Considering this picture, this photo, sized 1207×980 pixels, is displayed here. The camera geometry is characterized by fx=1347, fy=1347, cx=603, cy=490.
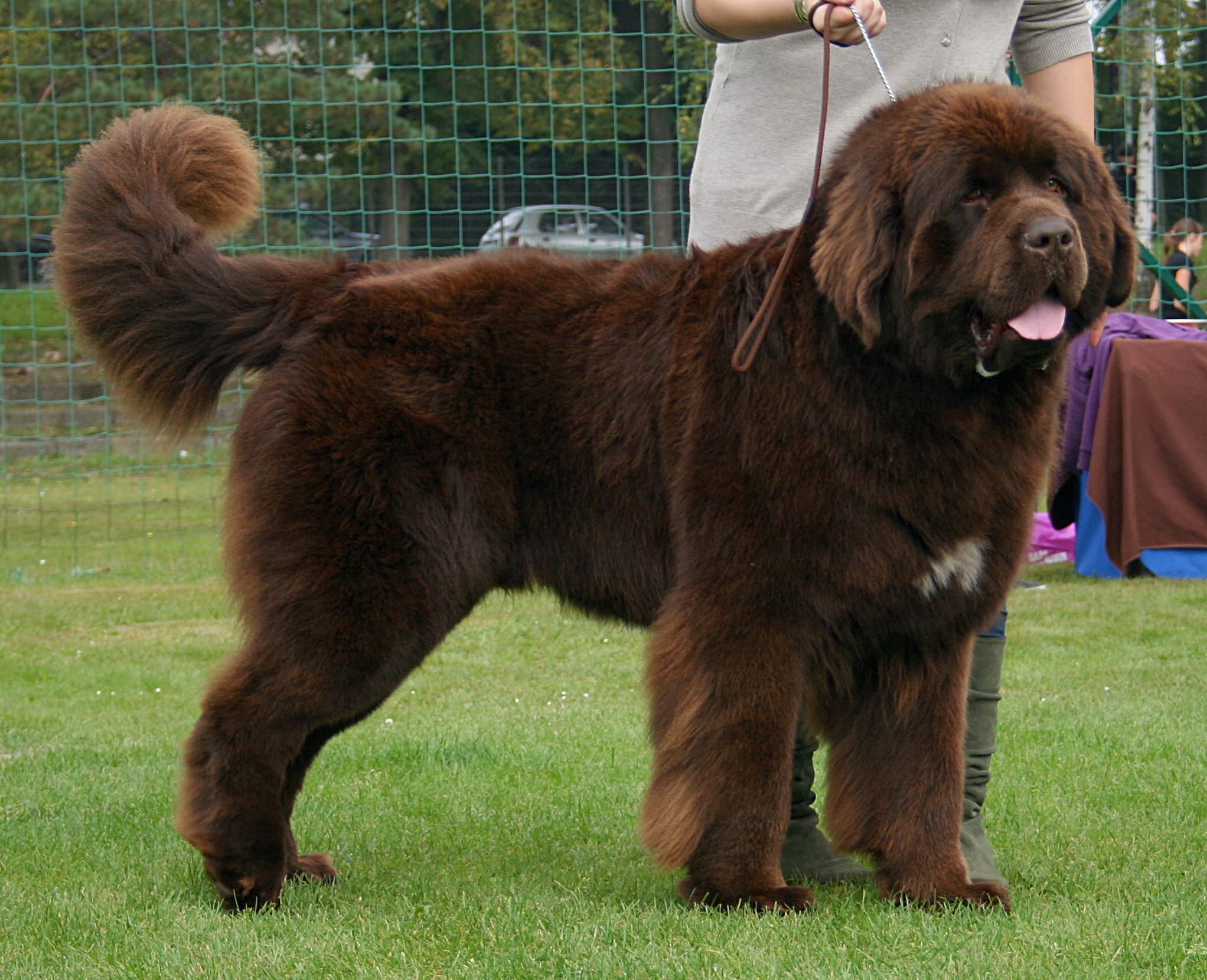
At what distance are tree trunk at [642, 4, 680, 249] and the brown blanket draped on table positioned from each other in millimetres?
3547

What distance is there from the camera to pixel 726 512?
2668 millimetres

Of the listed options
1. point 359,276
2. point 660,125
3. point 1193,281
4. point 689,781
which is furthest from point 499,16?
point 689,781

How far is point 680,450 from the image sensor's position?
2.78 m

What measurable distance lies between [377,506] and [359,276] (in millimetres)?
572

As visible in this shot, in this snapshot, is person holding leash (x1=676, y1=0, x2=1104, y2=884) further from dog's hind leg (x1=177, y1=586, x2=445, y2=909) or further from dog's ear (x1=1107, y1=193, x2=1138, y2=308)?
dog's hind leg (x1=177, y1=586, x2=445, y2=909)

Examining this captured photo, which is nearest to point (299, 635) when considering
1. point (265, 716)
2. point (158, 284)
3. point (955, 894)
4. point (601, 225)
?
point (265, 716)

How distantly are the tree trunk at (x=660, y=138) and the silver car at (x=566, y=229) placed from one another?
0.78 feet

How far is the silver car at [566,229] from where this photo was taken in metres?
11.3

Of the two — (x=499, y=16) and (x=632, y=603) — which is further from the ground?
(x=499, y=16)

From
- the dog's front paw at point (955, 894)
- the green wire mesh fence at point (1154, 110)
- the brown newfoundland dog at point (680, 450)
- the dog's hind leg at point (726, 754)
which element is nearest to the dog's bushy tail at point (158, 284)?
the brown newfoundland dog at point (680, 450)

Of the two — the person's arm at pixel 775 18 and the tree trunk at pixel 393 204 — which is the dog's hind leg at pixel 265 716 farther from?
the tree trunk at pixel 393 204

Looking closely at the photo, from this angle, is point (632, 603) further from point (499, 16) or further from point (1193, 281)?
point (499, 16)

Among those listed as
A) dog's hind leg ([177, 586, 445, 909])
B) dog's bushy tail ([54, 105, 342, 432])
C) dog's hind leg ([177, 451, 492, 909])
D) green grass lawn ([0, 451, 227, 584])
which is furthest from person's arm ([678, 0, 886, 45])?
green grass lawn ([0, 451, 227, 584])

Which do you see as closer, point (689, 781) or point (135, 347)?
point (689, 781)
